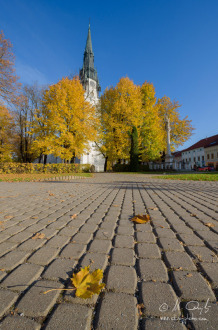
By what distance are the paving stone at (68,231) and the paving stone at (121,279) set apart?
0.89m

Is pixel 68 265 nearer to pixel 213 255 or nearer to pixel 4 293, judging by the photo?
pixel 4 293

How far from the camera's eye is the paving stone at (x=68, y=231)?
83.3 inches

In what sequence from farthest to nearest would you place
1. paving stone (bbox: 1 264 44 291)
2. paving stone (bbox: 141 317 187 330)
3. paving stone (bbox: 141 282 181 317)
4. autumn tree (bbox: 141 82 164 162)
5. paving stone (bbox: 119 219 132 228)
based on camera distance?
autumn tree (bbox: 141 82 164 162), paving stone (bbox: 119 219 132 228), paving stone (bbox: 1 264 44 291), paving stone (bbox: 141 282 181 317), paving stone (bbox: 141 317 187 330)

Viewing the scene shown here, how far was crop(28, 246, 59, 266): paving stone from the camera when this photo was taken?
1.51 m

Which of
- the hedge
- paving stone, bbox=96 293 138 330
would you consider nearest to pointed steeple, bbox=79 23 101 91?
the hedge

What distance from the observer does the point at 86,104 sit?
16312 millimetres

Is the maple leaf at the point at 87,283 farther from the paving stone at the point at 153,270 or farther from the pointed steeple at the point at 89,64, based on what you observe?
the pointed steeple at the point at 89,64

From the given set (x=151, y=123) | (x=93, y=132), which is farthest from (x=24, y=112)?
(x=151, y=123)

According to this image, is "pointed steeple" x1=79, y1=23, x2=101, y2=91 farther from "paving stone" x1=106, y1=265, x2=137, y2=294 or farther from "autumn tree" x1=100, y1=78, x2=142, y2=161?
"paving stone" x1=106, y1=265, x2=137, y2=294

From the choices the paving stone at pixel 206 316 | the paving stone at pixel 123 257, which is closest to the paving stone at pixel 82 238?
the paving stone at pixel 123 257

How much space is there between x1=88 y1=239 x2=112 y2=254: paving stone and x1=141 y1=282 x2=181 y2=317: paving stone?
59 centimetres

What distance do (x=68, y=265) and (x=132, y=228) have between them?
44.7 inches

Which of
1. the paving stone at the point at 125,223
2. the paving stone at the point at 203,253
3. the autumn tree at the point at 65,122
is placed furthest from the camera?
the autumn tree at the point at 65,122

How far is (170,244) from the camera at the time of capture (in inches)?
72.1
